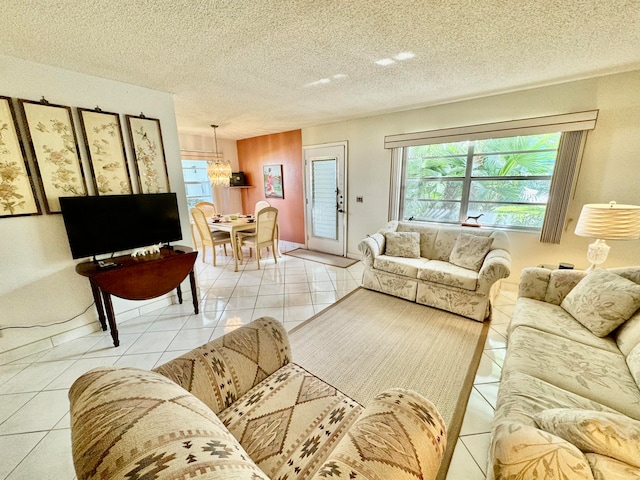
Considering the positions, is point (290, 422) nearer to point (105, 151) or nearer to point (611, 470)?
point (611, 470)

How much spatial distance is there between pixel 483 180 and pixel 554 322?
2.00 meters

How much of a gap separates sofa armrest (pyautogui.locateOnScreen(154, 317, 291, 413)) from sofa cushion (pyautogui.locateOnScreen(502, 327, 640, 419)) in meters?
1.22

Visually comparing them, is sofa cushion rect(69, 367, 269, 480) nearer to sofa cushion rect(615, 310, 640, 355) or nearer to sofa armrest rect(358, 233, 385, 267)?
sofa cushion rect(615, 310, 640, 355)

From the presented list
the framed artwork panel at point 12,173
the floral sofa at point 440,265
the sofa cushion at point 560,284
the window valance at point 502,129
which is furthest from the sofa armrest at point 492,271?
the framed artwork panel at point 12,173

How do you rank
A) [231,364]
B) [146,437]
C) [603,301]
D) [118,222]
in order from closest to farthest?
[146,437] → [231,364] → [603,301] → [118,222]

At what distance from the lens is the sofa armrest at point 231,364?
1042 millimetres

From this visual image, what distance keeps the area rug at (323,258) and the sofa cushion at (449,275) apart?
59.9 inches

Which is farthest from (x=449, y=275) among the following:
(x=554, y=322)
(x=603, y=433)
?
(x=603, y=433)

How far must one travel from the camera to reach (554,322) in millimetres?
1649

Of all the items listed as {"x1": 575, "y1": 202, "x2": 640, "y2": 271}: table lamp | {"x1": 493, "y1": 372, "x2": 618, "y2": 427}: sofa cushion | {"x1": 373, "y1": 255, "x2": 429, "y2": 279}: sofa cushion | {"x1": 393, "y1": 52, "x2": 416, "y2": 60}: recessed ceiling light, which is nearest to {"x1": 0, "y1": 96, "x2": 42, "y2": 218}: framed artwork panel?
{"x1": 393, "y1": 52, "x2": 416, "y2": 60}: recessed ceiling light

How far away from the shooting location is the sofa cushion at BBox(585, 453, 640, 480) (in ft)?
2.32

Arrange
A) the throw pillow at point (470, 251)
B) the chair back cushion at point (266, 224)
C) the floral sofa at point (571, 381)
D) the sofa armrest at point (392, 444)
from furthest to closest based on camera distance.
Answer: the chair back cushion at point (266, 224)
the throw pillow at point (470, 251)
the floral sofa at point (571, 381)
the sofa armrest at point (392, 444)

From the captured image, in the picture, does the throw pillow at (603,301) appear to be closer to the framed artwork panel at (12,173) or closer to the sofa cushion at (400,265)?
the sofa cushion at (400,265)

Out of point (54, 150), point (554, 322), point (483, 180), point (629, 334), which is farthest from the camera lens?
point (483, 180)
